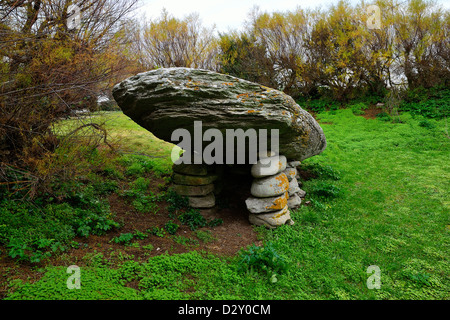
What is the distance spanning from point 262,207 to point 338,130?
841cm

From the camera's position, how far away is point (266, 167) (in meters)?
5.59

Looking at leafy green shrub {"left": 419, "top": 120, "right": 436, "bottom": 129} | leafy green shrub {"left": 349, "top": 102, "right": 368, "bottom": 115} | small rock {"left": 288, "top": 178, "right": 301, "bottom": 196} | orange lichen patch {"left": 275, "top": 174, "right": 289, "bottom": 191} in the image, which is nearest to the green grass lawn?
small rock {"left": 288, "top": 178, "right": 301, "bottom": 196}

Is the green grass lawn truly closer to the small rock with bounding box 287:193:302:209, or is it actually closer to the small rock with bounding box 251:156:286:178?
the small rock with bounding box 287:193:302:209

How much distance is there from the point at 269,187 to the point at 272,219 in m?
0.61

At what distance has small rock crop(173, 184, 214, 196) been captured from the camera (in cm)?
584

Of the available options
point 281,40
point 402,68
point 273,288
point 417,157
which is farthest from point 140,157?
point 402,68

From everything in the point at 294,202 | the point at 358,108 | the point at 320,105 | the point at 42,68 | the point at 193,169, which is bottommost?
the point at 294,202

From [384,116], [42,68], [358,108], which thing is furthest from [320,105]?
[42,68]

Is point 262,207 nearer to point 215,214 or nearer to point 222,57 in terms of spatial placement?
point 215,214

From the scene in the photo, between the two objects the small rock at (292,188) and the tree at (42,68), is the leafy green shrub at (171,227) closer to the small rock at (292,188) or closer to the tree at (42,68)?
the tree at (42,68)

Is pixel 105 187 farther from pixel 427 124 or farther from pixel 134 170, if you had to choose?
pixel 427 124

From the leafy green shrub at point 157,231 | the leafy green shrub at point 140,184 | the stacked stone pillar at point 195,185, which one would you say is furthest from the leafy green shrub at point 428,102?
the leafy green shrub at point 157,231

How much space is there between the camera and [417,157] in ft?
29.4

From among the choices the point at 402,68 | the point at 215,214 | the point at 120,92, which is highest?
the point at 402,68
